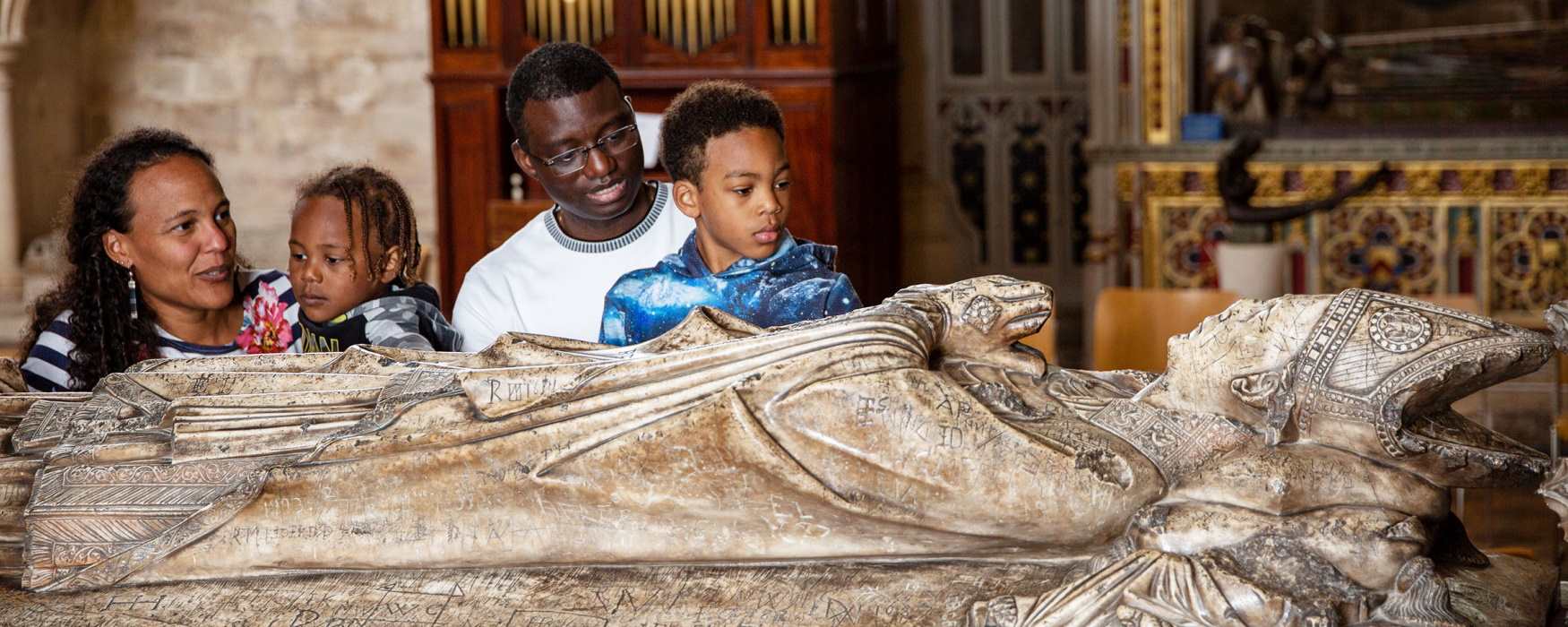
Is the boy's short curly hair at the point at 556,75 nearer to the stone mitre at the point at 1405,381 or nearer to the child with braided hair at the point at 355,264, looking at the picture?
the child with braided hair at the point at 355,264

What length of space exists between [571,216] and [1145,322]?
2.10 metres

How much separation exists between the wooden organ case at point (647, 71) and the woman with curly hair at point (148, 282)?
14.2 ft

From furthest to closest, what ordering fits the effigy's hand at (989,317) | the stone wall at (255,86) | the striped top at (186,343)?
the stone wall at (255,86) < the striped top at (186,343) < the effigy's hand at (989,317)

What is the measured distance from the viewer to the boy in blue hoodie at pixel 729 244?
266 cm

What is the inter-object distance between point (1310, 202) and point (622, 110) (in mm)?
4915

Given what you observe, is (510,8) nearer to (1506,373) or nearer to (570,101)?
(570,101)

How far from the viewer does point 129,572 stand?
2357 mm

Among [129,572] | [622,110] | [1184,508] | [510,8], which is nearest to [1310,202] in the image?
[510,8]

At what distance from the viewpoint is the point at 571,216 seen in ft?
9.91

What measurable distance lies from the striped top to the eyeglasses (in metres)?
0.60

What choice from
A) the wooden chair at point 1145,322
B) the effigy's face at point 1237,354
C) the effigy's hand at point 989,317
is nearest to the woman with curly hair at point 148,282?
the effigy's hand at point 989,317

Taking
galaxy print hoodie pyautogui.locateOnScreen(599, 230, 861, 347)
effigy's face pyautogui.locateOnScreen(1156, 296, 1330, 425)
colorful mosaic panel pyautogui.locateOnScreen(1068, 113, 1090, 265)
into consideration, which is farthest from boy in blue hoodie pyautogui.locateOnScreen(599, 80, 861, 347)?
colorful mosaic panel pyautogui.locateOnScreen(1068, 113, 1090, 265)

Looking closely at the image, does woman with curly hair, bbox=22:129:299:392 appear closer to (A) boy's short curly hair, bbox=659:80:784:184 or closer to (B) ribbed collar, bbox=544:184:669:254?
(B) ribbed collar, bbox=544:184:669:254

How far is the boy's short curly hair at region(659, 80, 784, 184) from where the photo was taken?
2688 millimetres
